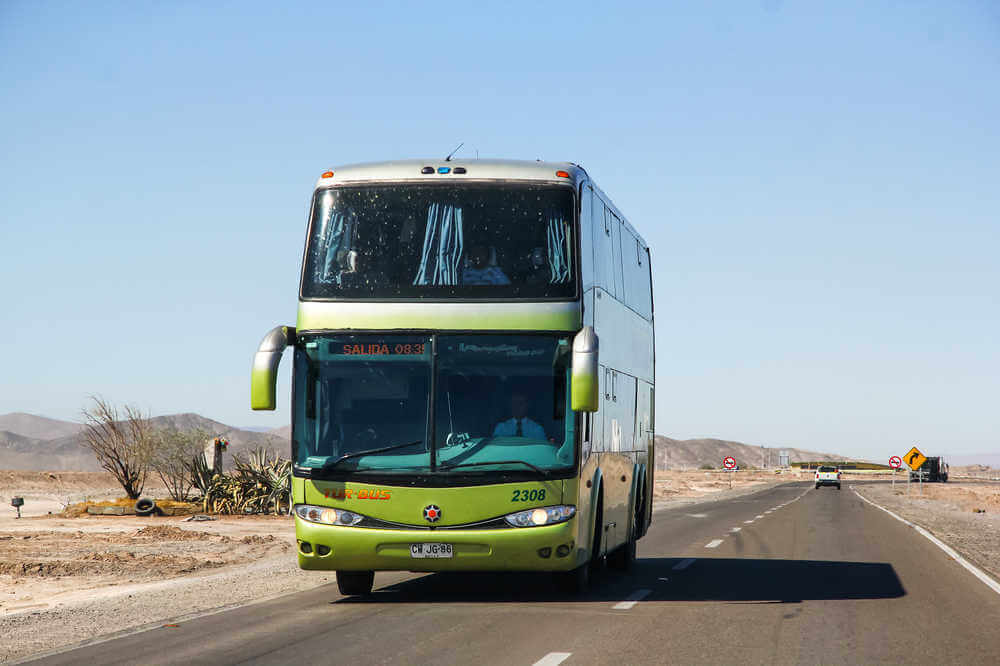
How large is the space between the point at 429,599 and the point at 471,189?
4.48m

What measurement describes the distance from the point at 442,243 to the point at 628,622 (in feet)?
13.9

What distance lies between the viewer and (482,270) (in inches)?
532

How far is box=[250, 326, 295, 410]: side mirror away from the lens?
12.5 metres

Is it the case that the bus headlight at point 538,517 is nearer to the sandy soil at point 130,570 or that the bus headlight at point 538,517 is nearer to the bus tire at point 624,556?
the sandy soil at point 130,570

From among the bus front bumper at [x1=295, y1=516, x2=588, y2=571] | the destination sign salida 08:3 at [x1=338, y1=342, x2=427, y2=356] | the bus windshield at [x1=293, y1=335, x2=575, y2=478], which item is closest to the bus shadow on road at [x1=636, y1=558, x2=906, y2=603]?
the bus front bumper at [x1=295, y1=516, x2=588, y2=571]

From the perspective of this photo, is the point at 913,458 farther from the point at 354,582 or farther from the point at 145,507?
the point at 354,582

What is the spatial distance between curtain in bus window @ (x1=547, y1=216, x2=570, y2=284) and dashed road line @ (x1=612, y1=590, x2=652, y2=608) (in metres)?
3.42

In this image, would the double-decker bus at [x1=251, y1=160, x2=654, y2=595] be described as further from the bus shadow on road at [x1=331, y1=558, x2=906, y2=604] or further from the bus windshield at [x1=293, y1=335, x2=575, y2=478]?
the bus shadow on road at [x1=331, y1=558, x2=906, y2=604]

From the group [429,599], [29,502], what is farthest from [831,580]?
[29,502]

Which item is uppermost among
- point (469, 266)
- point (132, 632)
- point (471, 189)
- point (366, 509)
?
point (471, 189)

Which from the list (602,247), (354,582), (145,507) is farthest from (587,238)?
(145,507)

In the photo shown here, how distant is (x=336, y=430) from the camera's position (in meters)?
13.2

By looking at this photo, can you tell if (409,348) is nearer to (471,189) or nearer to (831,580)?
(471,189)

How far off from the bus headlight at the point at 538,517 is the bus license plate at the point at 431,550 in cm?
65
